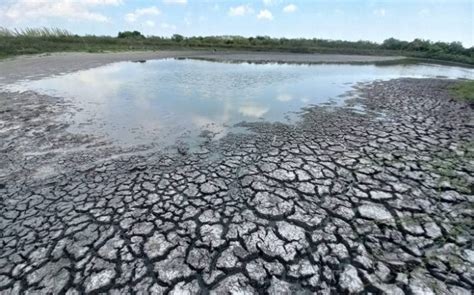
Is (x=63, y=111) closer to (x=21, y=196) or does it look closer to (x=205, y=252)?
(x=21, y=196)

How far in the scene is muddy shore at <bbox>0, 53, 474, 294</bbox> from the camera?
2227 mm

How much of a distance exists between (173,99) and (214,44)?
30452 millimetres

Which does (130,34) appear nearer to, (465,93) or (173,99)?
(173,99)

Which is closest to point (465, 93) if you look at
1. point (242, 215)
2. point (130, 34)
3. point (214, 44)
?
point (242, 215)

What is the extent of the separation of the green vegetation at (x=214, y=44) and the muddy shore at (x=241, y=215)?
82.6 ft

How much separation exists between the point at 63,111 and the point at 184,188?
579cm

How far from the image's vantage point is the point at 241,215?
3037 mm

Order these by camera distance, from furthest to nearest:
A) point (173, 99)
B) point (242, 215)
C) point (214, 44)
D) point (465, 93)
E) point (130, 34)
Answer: point (130, 34)
point (214, 44)
point (465, 93)
point (173, 99)
point (242, 215)

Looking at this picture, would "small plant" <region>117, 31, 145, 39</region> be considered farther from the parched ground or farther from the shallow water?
the parched ground

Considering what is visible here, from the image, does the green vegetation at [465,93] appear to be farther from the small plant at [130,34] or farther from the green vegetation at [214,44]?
the small plant at [130,34]

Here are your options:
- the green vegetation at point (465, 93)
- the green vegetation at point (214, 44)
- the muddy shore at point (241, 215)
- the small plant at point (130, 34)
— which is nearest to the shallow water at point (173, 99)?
the muddy shore at point (241, 215)

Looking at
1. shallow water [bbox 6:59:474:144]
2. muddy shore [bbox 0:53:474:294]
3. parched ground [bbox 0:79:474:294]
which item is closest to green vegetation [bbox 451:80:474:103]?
shallow water [bbox 6:59:474:144]

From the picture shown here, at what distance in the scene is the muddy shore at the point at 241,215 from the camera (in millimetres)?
2227

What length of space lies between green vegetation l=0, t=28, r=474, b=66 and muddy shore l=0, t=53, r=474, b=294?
25171 mm
